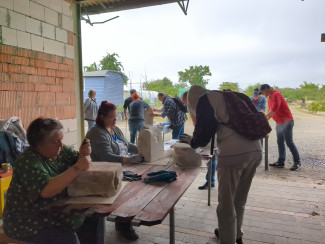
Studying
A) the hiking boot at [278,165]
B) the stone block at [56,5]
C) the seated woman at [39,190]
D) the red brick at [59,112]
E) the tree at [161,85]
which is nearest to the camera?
the seated woman at [39,190]

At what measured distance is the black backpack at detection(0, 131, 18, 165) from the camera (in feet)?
8.61

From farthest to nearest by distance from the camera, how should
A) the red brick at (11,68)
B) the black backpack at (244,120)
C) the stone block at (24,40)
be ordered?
the stone block at (24,40) < the red brick at (11,68) < the black backpack at (244,120)

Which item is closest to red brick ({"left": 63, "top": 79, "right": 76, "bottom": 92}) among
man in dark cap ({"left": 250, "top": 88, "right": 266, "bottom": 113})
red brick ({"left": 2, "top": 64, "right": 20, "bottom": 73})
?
red brick ({"left": 2, "top": 64, "right": 20, "bottom": 73})

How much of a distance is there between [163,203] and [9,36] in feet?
8.51

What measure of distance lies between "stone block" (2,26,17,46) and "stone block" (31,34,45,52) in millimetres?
265

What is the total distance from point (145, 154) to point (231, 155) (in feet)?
2.71

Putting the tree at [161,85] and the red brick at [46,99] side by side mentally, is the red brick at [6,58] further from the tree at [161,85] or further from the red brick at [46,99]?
the tree at [161,85]

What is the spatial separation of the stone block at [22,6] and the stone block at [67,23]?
2.18 feet

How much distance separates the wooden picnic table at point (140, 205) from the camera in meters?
1.37

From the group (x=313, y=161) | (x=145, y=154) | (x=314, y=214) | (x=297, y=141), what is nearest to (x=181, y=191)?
(x=145, y=154)

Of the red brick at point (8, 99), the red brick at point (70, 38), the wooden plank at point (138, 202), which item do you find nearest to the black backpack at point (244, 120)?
the wooden plank at point (138, 202)

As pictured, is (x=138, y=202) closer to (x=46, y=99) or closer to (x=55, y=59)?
(x=46, y=99)

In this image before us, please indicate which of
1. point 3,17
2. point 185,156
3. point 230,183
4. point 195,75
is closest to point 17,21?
point 3,17

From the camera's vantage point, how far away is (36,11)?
3.27 meters
